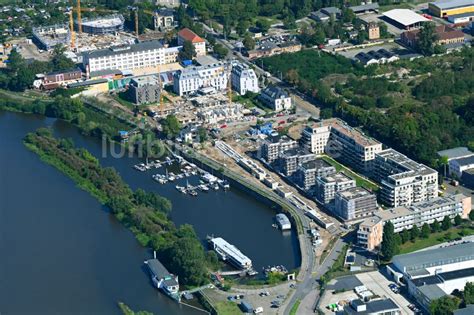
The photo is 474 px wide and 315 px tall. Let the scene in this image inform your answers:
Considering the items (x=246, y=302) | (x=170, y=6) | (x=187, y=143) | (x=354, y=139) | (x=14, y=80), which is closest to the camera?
(x=246, y=302)

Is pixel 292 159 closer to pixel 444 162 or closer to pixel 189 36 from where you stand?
pixel 444 162

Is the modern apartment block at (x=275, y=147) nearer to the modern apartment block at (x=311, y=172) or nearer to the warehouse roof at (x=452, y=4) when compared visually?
the modern apartment block at (x=311, y=172)

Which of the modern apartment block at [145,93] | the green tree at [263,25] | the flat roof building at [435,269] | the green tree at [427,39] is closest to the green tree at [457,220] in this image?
the flat roof building at [435,269]

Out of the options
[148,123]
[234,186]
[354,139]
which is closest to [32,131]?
[148,123]

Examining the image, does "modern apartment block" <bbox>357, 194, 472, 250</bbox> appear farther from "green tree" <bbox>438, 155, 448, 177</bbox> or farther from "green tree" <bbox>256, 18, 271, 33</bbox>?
"green tree" <bbox>256, 18, 271, 33</bbox>

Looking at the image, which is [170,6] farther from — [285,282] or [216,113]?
[285,282]

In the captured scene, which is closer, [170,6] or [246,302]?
[246,302]

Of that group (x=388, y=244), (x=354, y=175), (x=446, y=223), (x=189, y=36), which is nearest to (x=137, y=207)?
(x=354, y=175)
